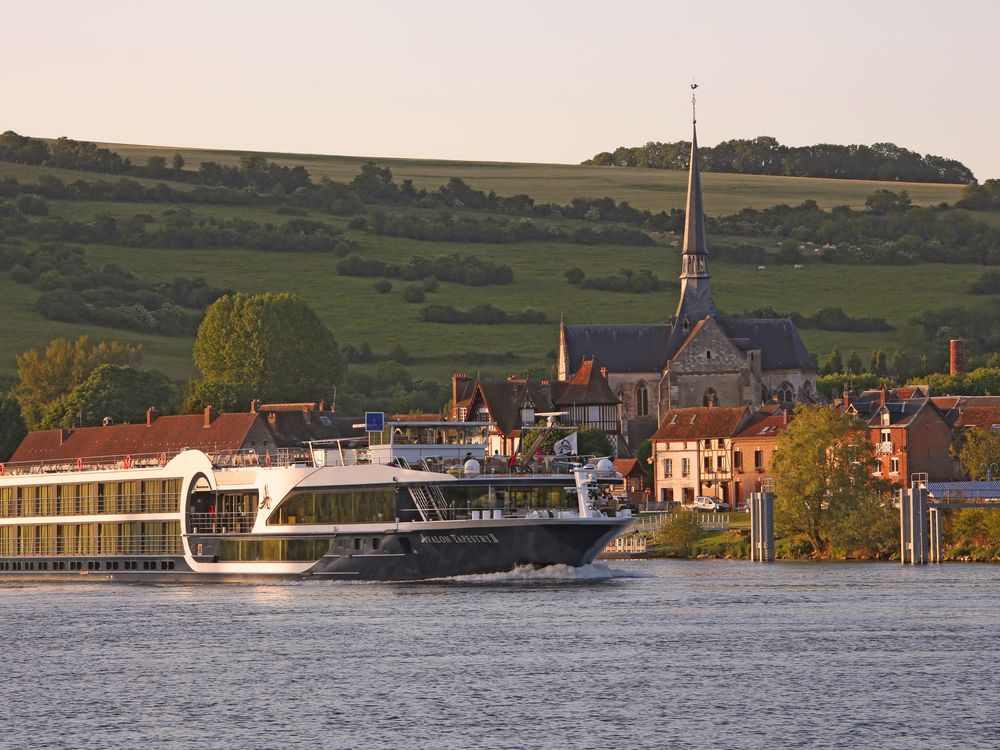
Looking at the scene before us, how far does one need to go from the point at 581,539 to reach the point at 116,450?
58.3m

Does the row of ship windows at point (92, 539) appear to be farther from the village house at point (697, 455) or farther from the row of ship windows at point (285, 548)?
the village house at point (697, 455)

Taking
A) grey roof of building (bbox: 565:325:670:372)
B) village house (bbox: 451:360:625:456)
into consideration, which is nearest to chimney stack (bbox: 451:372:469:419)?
village house (bbox: 451:360:625:456)

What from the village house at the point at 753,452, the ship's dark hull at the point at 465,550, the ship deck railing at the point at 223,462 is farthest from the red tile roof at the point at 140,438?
the ship's dark hull at the point at 465,550

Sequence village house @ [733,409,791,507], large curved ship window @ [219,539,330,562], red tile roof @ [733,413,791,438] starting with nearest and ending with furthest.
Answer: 1. large curved ship window @ [219,539,330,562]
2. village house @ [733,409,791,507]
3. red tile roof @ [733,413,791,438]

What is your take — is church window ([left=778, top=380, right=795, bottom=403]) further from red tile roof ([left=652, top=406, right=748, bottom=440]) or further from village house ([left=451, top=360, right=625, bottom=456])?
red tile roof ([left=652, top=406, right=748, bottom=440])

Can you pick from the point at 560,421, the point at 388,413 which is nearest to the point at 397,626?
the point at 560,421

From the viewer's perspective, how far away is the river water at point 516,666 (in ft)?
152

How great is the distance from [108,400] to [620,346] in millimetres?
44947

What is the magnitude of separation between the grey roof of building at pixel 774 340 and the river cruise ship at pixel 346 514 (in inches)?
3416

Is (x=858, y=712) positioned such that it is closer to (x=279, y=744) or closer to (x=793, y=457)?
(x=279, y=744)

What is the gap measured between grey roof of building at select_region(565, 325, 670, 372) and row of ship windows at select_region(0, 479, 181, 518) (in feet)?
256

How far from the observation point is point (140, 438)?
439 feet

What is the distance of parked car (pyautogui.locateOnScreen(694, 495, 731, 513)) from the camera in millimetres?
136875

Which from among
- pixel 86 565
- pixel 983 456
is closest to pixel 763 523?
pixel 983 456
